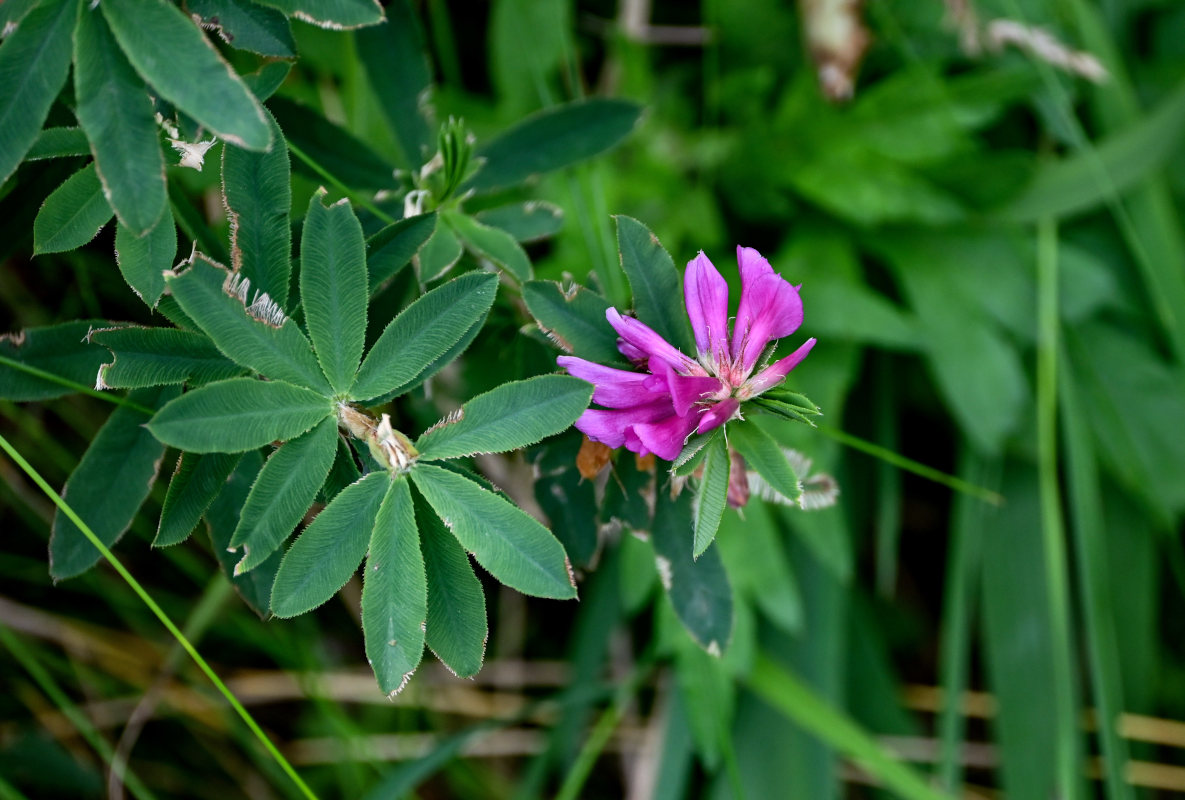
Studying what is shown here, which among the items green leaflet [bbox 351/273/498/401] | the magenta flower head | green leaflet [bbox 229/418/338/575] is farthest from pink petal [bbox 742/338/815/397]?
green leaflet [bbox 229/418/338/575]

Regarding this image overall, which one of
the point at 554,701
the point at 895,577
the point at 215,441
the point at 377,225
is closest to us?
the point at 215,441

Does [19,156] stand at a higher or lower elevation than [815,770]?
higher

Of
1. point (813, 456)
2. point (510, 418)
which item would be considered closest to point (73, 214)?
point (510, 418)

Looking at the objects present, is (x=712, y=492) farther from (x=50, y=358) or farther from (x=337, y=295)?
(x=50, y=358)

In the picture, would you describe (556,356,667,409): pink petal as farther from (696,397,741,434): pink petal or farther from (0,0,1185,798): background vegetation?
(0,0,1185,798): background vegetation

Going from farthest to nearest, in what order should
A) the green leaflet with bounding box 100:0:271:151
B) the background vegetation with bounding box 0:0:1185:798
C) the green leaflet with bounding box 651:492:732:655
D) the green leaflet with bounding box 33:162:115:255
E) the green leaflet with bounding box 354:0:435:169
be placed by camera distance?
the background vegetation with bounding box 0:0:1185:798 < the green leaflet with bounding box 354:0:435:169 < the green leaflet with bounding box 651:492:732:655 < the green leaflet with bounding box 33:162:115:255 < the green leaflet with bounding box 100:0:271:151

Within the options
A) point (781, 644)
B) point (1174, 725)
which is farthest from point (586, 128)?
point (1174, 725)

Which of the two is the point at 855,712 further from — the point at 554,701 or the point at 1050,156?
the point at 1050,156
